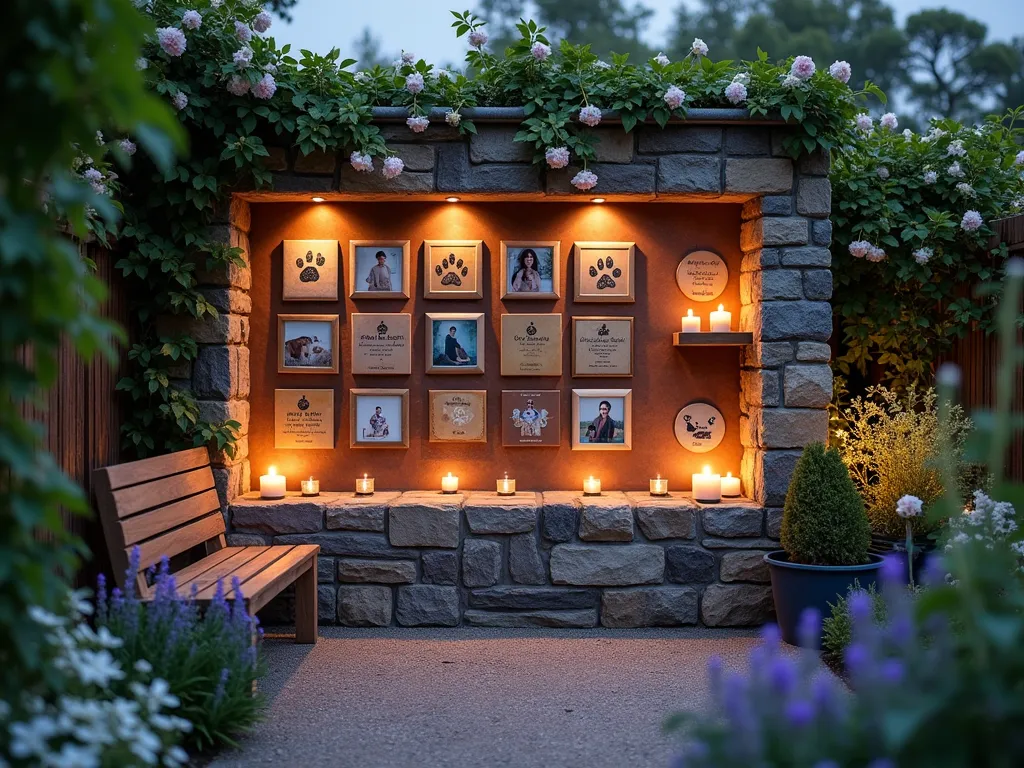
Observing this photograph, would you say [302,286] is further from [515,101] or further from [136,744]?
[136,744]

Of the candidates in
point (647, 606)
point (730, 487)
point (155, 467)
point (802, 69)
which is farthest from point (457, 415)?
point (802, 69)

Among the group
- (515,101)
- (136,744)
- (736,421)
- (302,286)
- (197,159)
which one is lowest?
(136,744)

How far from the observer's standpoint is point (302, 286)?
16.7 feet

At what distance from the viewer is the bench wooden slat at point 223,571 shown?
141 inches

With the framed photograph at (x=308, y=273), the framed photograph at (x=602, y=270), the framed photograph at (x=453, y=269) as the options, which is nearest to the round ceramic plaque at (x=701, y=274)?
the framed photograph at (x=602, y=270)

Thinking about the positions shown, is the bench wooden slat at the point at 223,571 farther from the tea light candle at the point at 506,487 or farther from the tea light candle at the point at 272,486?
the tea light candle at the point at 506,487

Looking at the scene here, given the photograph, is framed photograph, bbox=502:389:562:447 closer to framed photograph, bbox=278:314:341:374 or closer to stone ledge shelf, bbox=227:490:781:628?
stone ledge shelf, bbox=227:490:781:628

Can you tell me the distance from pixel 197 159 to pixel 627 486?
2.83m

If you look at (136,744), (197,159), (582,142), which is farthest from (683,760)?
(197,159)

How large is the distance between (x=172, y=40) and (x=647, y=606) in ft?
11.6

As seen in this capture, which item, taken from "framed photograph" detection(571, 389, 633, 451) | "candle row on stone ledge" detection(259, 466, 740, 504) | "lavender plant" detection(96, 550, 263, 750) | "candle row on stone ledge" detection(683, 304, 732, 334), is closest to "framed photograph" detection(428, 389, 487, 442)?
"candle row on stone ledge" detection(259, 466, 740, 504)

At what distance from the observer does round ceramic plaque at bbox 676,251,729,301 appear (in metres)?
5.12

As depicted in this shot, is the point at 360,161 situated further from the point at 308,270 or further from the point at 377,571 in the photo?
the point at 377,571

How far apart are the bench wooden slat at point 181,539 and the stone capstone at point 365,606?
28.1 inches
